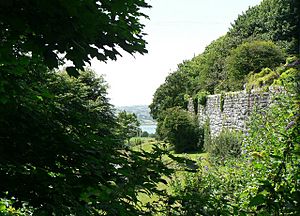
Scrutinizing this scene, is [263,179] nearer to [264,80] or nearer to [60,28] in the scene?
A: [60,28]

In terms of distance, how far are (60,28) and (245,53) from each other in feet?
55.1

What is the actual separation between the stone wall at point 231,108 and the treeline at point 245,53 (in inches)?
62.7

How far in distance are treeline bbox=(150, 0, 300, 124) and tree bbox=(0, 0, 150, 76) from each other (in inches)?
605

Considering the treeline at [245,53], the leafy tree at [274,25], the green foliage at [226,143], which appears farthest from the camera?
the leafy tree at [274,25]

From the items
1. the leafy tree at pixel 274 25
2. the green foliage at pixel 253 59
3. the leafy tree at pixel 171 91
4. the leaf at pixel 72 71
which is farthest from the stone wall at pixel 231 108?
the leafy tree at pixel 274 25

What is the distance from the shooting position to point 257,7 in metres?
31.3

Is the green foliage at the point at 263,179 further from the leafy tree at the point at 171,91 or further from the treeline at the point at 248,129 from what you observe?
the leafy tree at the point at 171,91

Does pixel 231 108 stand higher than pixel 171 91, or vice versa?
pixel 171 91

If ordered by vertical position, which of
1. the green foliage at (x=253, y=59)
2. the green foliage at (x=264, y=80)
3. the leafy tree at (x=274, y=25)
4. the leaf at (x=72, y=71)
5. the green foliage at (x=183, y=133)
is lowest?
the green foliage at (x=183, y=133)

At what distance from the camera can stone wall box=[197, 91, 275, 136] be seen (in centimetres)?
1019

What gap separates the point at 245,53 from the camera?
17.3 meters

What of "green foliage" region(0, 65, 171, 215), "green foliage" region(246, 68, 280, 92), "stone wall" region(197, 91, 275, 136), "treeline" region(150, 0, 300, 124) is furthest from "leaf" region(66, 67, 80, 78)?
"treeline" region(150, 0, 300, 124)

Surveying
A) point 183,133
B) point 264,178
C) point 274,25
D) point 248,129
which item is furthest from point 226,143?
point 274,25

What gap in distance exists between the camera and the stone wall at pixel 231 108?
10188mm
